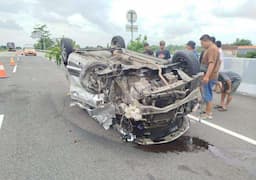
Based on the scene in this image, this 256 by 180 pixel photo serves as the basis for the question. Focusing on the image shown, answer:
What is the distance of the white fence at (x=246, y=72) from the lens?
7.78 meters

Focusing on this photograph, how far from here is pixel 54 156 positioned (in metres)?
3.27

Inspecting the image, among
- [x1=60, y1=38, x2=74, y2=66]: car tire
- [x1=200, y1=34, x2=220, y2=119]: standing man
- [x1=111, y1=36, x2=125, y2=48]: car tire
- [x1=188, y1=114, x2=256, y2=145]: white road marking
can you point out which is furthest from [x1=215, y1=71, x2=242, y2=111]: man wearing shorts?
[x1=60, y1=38, x2=74, y2=66]: car tire

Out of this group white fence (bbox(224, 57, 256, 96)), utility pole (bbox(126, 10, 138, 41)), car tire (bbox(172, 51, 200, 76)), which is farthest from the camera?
utility pole (bbox(126, 10, 138, 41))

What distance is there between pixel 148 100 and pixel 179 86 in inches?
23.5

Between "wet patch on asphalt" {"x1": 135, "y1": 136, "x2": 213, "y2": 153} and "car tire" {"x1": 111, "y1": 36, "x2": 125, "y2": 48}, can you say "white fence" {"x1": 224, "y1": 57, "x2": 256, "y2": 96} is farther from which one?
"wet patch on asphalt" {"x1": 135, "y1": 136, "x2": 213, "y2": 153}

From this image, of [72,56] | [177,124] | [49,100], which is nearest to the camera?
[177,124]

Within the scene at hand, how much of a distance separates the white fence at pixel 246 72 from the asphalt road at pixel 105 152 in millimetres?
2874

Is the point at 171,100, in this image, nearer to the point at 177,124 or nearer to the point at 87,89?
the point at 177,124

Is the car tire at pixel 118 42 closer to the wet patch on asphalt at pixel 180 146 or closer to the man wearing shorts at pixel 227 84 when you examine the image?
the man wearing shorts at pixel 227 84

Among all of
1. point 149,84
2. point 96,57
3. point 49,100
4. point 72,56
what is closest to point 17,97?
point 49,100

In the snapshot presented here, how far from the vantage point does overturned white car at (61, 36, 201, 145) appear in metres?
3.37

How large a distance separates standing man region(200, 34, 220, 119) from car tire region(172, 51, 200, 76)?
53cm

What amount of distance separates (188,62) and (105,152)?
221cm

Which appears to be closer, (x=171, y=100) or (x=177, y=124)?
(x=171, y=100)
